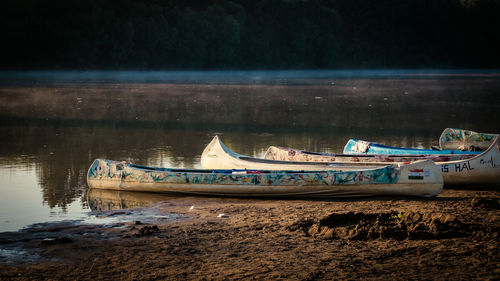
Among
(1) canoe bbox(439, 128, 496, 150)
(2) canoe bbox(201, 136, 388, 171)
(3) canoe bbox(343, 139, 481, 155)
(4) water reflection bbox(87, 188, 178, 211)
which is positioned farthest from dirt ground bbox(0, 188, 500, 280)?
(1) canoe bbox(439, 128, 496, 150)

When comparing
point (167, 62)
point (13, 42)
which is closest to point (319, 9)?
point (167, 62)

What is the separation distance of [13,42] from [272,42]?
3440 centimetres

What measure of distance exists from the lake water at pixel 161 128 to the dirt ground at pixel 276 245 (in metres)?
1.77

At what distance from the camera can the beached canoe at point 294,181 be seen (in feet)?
35.4

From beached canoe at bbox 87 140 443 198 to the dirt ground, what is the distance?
0.62 metres

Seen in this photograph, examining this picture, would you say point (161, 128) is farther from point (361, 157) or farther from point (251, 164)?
point (361, 157)

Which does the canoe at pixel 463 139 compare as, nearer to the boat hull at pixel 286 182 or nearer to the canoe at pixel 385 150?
the canoe at pixel 385 150

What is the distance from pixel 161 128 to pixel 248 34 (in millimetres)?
71910

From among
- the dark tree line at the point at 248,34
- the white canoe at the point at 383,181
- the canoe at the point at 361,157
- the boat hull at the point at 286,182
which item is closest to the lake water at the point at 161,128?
the boat hull at the point at 286,182

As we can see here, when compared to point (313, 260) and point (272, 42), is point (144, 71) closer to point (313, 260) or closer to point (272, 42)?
point (272, 42)

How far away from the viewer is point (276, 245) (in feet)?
26.1

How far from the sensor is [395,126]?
2298cm

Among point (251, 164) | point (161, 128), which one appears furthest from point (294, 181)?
point (161, 128)

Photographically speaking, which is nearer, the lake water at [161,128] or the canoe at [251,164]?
the lake water at [161,128]
